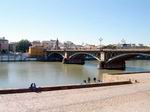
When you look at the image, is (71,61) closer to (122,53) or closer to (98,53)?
(98,53)

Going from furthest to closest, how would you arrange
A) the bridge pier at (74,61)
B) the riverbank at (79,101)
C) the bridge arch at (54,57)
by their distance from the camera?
the bridge arch at (54,57)
the bridge pier at (74,61)
the riverbank at (79,101)

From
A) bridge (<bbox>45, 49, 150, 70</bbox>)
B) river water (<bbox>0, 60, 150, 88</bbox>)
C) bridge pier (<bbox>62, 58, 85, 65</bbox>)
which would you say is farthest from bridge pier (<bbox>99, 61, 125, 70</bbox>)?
bridge pier (<bbox>62, 58, 85, 65</bbox>)

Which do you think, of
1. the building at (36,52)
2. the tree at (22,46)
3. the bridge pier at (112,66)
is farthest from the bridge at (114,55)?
the tree at (22,46)

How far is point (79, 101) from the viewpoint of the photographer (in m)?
12.9

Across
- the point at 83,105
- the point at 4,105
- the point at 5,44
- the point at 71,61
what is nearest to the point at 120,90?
the point at 83,105

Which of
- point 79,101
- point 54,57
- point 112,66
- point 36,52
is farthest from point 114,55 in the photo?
point 36,52

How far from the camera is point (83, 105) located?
12102mm

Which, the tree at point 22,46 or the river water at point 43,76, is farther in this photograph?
the tree at point 22,46

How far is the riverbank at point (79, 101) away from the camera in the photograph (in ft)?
37.4

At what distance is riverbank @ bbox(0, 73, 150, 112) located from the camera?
448 inches

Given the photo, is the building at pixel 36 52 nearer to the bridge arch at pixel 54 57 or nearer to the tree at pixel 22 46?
the bridge arch at pixel 54 57

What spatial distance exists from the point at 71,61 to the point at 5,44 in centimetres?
8582

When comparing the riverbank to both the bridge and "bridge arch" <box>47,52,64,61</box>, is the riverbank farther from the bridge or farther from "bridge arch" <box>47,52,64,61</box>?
"bridge arch" <box>47,52,64,61</box>

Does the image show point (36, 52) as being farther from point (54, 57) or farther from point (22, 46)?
point (22, 46)
